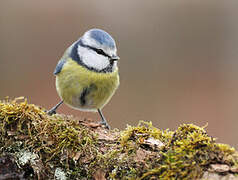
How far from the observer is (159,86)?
525cm

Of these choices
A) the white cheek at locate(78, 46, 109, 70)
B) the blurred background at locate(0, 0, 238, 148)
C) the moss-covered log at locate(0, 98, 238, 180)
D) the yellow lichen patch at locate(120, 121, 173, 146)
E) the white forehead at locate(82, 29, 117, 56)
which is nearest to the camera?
the moss-covered log at locate(0, 98, 238, 180)

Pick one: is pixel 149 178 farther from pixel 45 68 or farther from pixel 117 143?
pixel 45 68

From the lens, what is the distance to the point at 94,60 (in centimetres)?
260

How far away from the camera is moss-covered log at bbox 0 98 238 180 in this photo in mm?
1306

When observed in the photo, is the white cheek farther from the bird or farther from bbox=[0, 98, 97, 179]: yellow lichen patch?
bbox=[0, 98, 97, 179]: yellow lichen patch

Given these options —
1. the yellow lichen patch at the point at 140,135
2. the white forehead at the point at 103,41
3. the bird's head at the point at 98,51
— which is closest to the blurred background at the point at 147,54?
the bird's head at the point at 98,51

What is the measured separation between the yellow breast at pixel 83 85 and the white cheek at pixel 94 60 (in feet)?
0.18

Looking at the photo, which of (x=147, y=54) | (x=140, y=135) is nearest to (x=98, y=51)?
(x=140, y=135)

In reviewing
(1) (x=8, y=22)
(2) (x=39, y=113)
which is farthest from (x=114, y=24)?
(2) (x=39, y=113)

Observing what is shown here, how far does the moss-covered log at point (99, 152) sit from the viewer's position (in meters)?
1.31

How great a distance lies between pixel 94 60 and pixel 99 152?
1.20 meters

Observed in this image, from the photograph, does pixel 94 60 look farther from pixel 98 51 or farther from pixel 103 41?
pixel 103 41

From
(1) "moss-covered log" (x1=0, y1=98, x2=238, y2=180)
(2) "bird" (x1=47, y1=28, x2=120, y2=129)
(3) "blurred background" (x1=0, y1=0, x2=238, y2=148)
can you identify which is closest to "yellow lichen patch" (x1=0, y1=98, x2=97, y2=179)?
(1) "moss-covered log" (x1=0, y1=98, x2=238, y2=180)

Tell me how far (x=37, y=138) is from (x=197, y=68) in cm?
437
